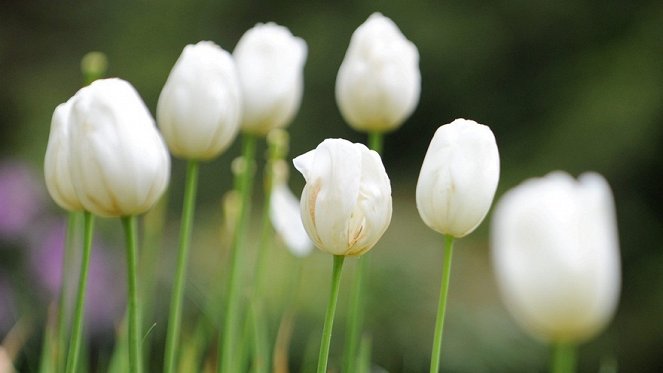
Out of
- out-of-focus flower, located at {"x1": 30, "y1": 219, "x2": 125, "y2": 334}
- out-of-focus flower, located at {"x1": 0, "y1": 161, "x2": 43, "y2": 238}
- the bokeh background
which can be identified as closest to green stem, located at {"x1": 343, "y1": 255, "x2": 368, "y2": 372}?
the bokeh background

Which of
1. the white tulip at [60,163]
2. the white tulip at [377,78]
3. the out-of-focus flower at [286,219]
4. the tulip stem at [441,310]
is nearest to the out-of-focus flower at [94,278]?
the out-of-focus flower at [286,219]

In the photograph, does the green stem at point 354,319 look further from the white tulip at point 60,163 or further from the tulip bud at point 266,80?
the white tulip at point 60,163

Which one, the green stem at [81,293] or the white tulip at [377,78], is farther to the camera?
the white tulip at [377,78]

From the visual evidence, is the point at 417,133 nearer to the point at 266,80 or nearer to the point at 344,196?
the point at 266,80

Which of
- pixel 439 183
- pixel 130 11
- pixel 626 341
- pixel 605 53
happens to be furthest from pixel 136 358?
pixel 130 11

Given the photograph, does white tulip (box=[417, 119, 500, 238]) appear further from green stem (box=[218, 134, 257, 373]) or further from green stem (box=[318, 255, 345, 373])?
green stem (box=[218, 134, 257, 373])
